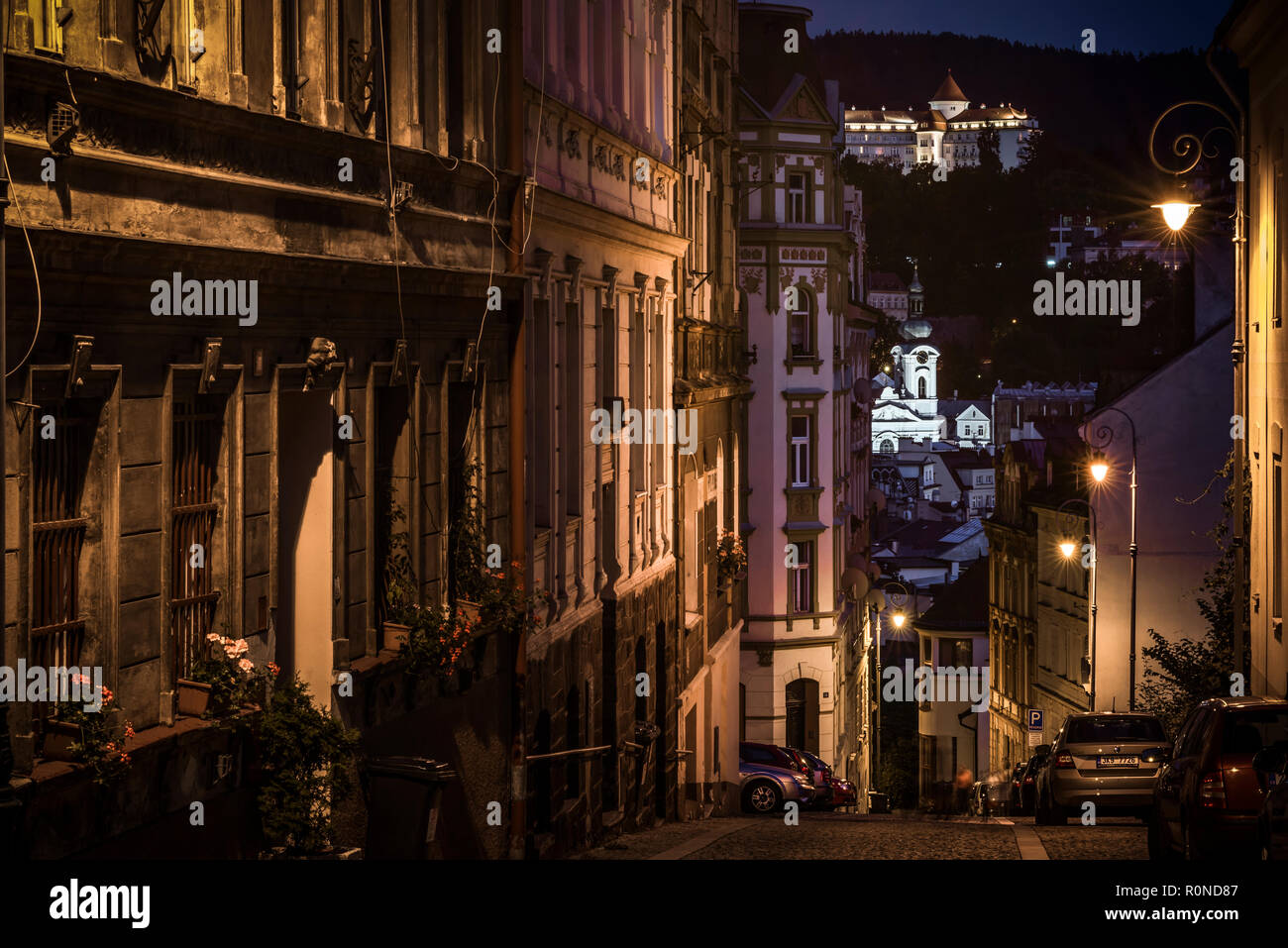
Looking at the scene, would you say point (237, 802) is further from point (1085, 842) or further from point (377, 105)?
point (1085, 842)

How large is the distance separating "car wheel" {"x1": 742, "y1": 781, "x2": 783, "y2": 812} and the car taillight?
866 inches

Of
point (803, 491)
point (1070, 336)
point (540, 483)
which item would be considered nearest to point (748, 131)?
point (803, 491)

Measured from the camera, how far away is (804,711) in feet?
168

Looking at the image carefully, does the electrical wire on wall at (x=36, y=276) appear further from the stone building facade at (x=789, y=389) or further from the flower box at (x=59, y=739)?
the stone building facade at (x=789, y=389)

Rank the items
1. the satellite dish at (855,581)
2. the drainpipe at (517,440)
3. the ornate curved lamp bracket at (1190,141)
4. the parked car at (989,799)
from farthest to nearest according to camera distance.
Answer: the satellite dish at (855,581) < the parked car at (989,799) < the ornate curved lamp bracket at (1190,141) < the drainpipe at (517,440)

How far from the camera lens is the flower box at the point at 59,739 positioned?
9.88m

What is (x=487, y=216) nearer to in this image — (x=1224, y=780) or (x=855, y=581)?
(x=1224, y=780)

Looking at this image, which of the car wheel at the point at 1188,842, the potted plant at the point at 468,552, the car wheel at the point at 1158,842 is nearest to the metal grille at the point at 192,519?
the potted plant at the point at 468,552

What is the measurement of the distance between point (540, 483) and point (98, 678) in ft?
34.7

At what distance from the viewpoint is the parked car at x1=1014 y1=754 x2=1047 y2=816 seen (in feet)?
95.5

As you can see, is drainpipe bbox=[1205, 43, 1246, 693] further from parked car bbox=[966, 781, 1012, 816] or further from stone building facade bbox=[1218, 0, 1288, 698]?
parked car bbox=[966, 781, 1012, 816]

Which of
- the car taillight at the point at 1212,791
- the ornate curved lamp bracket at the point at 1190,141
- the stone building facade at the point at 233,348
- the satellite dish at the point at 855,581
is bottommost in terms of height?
the satellite dish at the point at 855,581

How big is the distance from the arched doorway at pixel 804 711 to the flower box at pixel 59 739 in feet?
137
